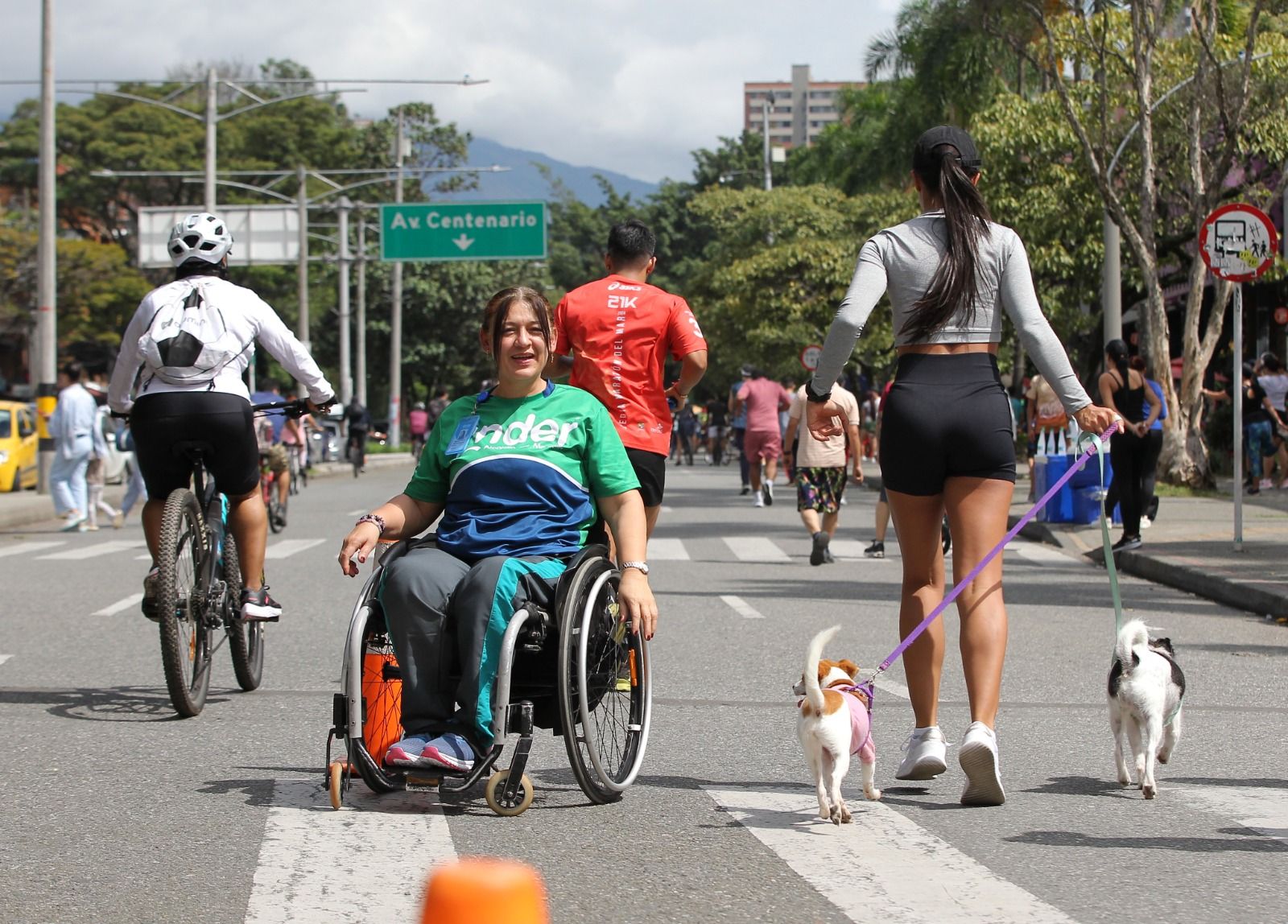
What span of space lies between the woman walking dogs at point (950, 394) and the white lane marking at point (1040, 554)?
9.42 meters

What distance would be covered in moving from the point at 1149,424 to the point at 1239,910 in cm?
1032

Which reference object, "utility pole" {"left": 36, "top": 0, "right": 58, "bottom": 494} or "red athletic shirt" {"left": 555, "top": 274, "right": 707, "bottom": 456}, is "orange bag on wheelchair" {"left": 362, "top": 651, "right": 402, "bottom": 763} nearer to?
"red athletic shirt" {"left": 555, "top": 274, "right": 707, "bottom": 456}

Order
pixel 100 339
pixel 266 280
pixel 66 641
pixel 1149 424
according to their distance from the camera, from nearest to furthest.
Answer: pixel 66 641
pixel 1149 424
pixel 100 339
pixel 266 280

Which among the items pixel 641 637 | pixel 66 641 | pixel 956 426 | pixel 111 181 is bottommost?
pixel 66 641

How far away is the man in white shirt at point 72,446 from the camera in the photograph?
18328mm

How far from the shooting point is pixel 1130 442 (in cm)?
1400

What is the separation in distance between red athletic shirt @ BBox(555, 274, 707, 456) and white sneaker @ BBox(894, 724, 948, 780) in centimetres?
209

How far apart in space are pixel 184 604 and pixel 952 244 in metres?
3.17

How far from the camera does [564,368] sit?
23.8ft

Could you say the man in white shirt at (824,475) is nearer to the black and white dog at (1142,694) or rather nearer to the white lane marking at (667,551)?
the white lane marking at (667,551)

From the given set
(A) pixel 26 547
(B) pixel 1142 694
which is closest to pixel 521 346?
(B) pixel 1142 694

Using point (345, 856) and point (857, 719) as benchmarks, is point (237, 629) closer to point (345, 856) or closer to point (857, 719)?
point (345, 856)

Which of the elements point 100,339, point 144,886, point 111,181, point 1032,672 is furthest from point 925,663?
point 111,181

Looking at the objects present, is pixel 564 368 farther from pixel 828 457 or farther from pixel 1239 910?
pixel 828 457
